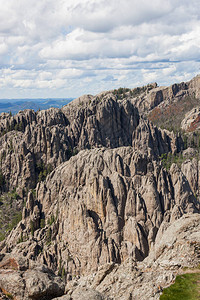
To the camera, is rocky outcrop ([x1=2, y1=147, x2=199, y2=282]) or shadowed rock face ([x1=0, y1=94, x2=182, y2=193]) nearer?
rocky outcrop ([x1=2, y1=147, x2=199, y2=282])

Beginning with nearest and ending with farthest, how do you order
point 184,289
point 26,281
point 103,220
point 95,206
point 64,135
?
point 26,281
point 184,289
point 103,220
point 95,206
point 64,135

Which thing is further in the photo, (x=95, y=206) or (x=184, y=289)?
(x=95, y=206)

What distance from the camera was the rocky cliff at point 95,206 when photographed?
25.0m

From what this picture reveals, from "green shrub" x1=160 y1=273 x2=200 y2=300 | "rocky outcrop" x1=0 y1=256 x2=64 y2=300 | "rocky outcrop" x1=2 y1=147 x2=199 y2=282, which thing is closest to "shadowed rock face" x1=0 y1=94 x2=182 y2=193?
"rocky outcrop" x1=2 y1=147 x2=199 y2=282

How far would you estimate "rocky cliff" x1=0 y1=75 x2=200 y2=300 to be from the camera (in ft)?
81.9

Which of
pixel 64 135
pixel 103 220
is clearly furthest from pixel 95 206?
pixel 64 135

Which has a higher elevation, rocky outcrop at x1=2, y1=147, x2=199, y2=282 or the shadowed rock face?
the shadowed rock face

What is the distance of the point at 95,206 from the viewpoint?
3342 inches

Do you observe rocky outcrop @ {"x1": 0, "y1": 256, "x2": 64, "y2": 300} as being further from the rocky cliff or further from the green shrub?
the green shrub

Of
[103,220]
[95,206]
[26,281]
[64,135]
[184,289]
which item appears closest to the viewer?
[26,281]

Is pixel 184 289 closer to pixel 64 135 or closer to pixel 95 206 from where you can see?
pixel 95 206

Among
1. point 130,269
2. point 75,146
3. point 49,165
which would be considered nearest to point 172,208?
point 130,269

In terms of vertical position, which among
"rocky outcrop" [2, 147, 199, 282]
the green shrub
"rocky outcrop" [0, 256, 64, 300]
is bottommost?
"rocky outcrop" [2, 147, 199, 282]

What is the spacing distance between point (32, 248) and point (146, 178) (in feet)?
126
